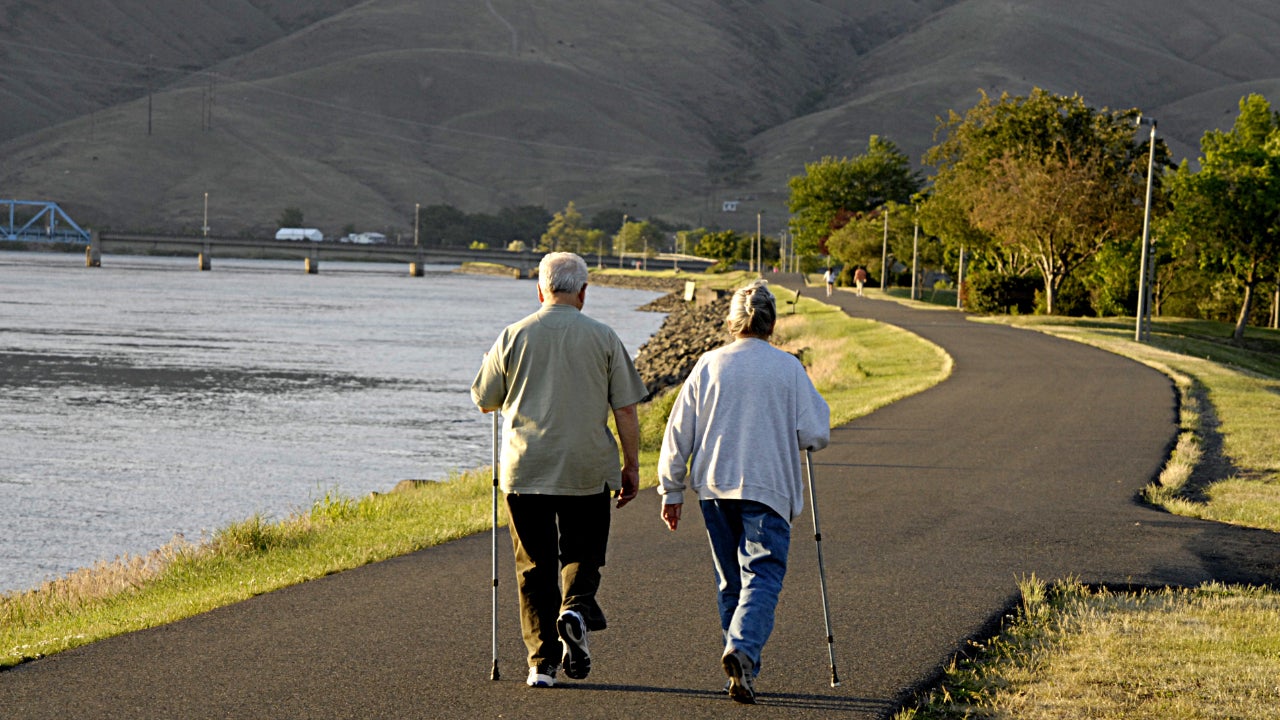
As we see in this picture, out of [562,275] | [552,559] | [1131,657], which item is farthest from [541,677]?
[1131,657]

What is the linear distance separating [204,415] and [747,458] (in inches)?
1143

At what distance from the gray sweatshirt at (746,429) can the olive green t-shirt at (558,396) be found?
0.34 m

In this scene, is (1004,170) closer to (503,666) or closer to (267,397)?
(267,397)

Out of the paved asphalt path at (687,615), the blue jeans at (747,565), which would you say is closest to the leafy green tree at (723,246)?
the paved asphalt path at (687,615)

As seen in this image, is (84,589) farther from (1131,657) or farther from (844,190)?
(844,190)

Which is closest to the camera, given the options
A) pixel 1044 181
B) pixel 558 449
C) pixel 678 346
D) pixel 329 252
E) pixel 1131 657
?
pixel 558 449

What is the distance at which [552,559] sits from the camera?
6.79 meters

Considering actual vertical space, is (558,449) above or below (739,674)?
above

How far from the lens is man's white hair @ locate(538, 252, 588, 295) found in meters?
6.73

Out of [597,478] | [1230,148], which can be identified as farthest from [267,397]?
[1230,148]

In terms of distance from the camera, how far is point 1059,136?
5634 centimetres

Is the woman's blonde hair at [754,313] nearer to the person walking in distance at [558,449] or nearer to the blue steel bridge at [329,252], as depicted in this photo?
the person walking in distance at [558,449]

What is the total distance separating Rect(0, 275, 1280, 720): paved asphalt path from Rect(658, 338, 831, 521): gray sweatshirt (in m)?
1.07

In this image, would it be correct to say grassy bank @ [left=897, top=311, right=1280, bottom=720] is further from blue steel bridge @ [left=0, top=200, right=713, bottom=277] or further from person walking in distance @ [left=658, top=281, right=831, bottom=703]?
blue steel bridge @ [left=0, top=200, right=713, bottom=277]
